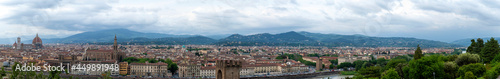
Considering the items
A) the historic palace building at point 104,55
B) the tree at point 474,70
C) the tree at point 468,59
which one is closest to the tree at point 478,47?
the tree at point 468,59

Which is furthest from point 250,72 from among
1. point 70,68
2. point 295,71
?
point 70,68

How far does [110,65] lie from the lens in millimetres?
43594

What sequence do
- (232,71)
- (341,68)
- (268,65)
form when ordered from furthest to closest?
(341,68), (268,65), (232,71)

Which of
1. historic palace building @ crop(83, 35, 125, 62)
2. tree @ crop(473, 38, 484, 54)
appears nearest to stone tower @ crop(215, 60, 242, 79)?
tree @ crop(473, 38, 484, 54)

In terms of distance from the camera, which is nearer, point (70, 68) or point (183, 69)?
point (183, 69)

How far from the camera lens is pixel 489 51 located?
81.2 ft

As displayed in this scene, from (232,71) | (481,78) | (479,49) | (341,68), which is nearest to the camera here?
(232,71)

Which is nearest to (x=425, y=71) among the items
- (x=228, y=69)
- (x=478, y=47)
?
(x=228, y=69)

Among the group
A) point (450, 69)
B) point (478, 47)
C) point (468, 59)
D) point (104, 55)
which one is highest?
point (478, 47)

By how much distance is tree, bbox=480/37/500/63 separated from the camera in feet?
79.8

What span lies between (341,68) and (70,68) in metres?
32.4

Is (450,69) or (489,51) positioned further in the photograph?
(489,51)

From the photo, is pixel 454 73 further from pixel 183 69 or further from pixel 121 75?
pixel 121 75

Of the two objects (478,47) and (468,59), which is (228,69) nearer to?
(468,59)
